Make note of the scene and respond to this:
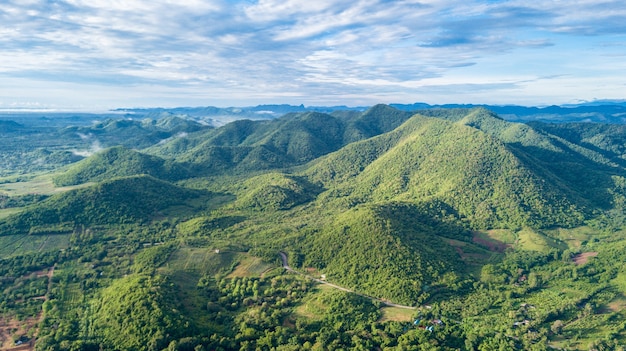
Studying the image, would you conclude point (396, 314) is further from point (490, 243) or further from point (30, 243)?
point (30, 243)

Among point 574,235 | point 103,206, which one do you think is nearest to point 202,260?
point 103,206

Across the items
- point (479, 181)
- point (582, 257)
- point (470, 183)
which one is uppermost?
point (479, 181)

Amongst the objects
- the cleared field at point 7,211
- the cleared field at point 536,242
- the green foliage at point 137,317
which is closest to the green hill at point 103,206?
the cleared field at point 7,211

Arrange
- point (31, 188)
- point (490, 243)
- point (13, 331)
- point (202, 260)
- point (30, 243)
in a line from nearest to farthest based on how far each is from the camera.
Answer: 1. point (13, 331)
2. point (202, 260)
3. point (30, 243)
4. point (490, 243)
5. point (31, 188)

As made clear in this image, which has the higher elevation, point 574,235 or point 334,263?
point 574,235

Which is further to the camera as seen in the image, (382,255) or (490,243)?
(490,243)
